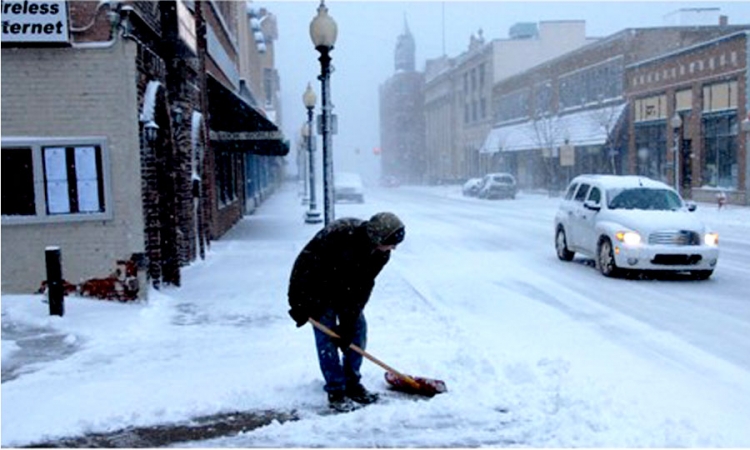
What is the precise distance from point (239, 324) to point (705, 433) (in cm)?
559

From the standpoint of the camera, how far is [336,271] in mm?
6160

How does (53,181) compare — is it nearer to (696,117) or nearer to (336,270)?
(336,270)

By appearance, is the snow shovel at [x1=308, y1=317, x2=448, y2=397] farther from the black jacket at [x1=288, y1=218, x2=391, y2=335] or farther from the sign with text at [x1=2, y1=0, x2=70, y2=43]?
the sign with text at [x1=2, y1=0, x2=70, y2=43]

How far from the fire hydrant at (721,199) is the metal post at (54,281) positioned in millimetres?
26074

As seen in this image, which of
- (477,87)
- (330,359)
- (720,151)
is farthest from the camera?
(477,87)

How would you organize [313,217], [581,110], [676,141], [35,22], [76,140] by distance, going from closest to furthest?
[35,22], [76,140], [313,217], [676,141], [581,110]

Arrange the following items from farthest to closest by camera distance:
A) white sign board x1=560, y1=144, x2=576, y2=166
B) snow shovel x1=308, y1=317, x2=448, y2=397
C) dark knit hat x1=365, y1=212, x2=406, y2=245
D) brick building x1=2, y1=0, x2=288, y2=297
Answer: white sign board x1=560, y1=144, x2=576, y2=166 → brick building x1=2, y1=0, x2=288, y2=297 → snow shovel x1=308, y1=317, x2=448, y2=397 → dark knit hat x1=365, y1=212, x2=406, y2=245

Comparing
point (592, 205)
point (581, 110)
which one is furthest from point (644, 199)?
point (581, 110)

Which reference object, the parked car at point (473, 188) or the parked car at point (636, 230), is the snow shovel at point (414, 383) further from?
the parked car at point (473, 188)

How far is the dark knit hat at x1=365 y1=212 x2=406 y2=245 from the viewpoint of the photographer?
5.89 meters

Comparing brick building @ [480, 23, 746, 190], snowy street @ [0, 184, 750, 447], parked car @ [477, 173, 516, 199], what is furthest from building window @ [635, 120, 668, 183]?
snowy street @ [0, 184, 750, 447]

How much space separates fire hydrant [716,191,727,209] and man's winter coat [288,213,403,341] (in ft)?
87.9

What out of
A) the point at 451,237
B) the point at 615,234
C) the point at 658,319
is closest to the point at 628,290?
the point at 615,234

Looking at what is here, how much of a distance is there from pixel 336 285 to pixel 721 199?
89.0 feet
